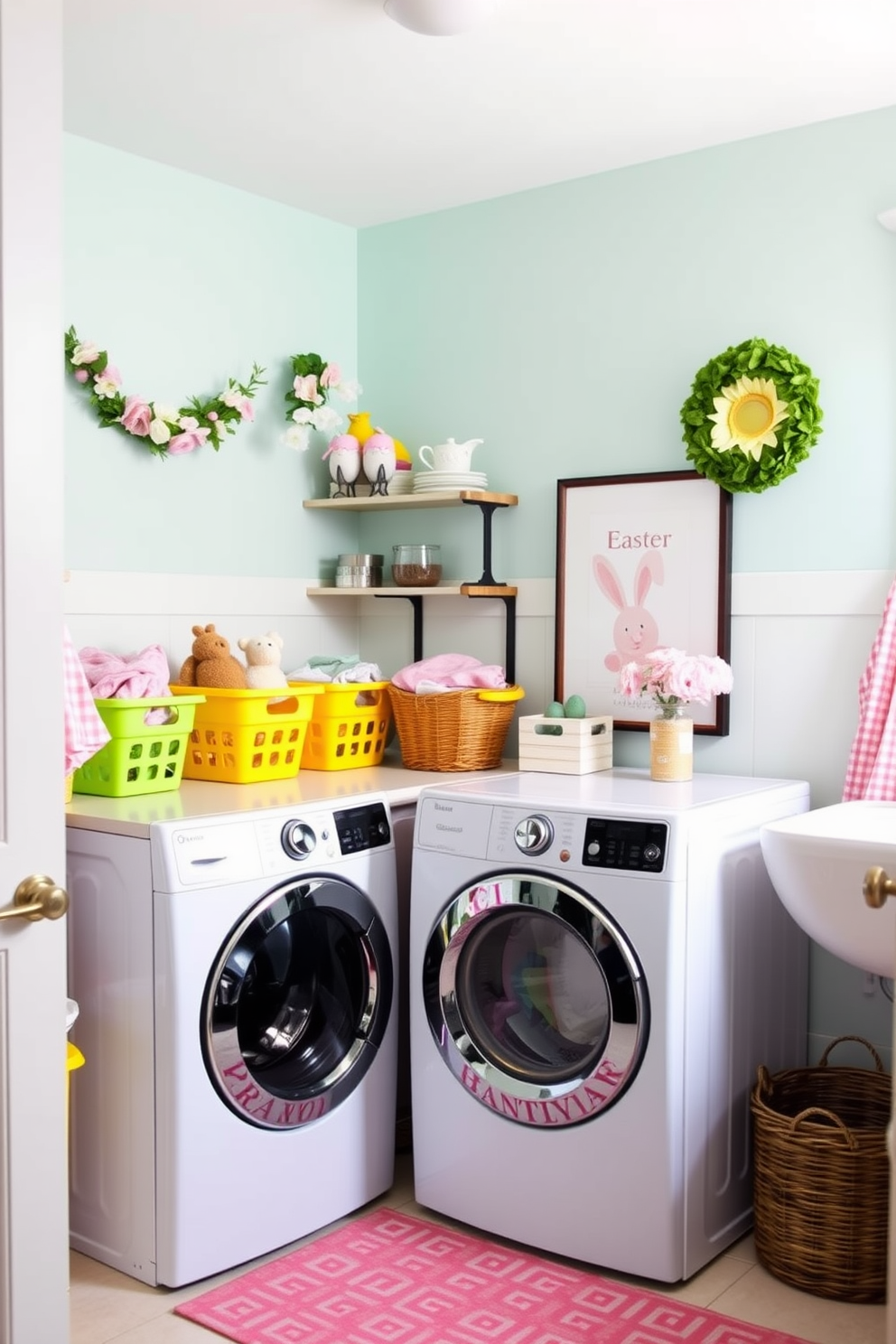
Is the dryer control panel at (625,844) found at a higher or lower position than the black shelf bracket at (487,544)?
lower

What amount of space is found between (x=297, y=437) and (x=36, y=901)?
6.32 feet

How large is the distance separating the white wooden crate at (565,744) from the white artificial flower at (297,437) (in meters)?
0.97

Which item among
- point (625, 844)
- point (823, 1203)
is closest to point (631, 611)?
point (625, 844)

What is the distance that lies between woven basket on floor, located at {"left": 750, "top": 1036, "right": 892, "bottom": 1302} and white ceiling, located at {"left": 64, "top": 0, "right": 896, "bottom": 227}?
1.99m

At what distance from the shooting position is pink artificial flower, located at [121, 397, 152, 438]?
3.01 metres

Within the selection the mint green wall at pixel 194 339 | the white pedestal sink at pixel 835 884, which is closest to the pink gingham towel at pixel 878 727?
the white pedestal sink at pixel 835 884

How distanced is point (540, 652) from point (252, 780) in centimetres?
85

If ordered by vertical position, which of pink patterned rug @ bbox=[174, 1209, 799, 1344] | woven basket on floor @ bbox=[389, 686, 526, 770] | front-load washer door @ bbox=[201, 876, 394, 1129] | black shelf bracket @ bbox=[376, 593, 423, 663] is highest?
black shelf bracket @ bbox=[376, 593, 423, 663]

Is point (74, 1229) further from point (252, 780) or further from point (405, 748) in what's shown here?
point (405, 748)

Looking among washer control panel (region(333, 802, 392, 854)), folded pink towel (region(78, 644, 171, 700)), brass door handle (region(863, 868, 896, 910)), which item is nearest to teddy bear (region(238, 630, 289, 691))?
folded pink towel (region(78, 644, 171, 700))

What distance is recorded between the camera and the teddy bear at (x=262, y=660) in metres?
3.00

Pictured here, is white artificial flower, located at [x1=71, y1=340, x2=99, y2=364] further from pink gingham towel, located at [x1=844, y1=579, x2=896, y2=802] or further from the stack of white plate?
pink gingham towel, located at [x1=844, y1=579, x2=896, y2=802]

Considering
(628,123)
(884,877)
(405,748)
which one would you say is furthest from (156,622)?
(884,877)

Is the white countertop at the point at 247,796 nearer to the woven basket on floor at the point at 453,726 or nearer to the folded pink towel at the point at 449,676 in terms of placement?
the woven basket on floor at the point at 453,726
